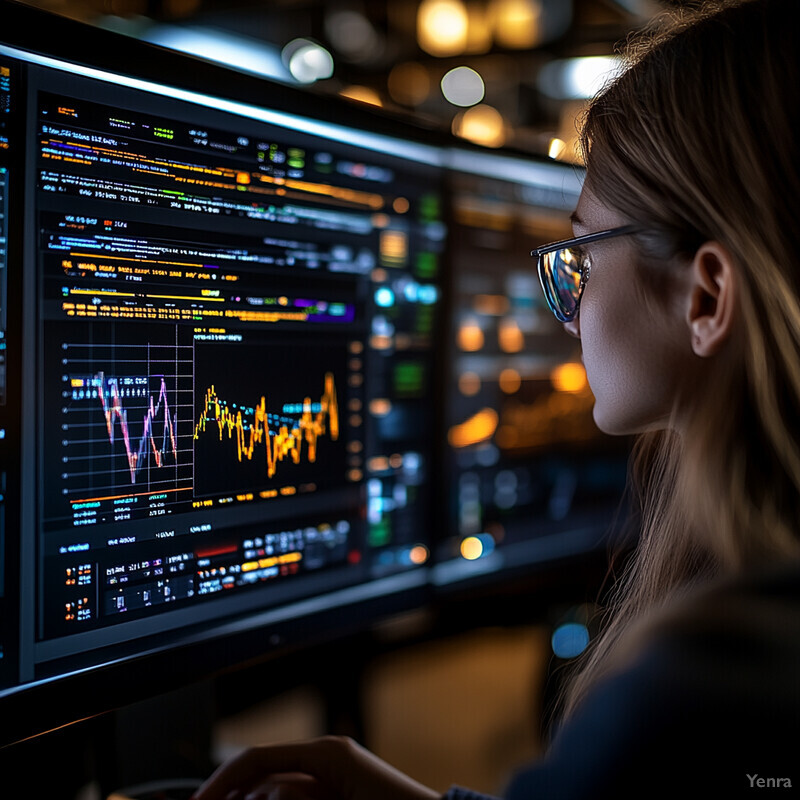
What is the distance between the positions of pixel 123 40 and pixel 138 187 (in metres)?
0.11

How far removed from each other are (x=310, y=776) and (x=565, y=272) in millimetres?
482

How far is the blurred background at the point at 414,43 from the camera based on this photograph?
2324 millimetres

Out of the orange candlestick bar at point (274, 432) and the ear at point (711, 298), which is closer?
the ear at point (711, 298)

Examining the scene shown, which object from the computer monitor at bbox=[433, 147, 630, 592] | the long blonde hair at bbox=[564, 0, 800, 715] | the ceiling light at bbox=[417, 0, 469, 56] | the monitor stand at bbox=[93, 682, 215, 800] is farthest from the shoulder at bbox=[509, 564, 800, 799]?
the ceiling light at bbox=[417, 0, 469, 56]

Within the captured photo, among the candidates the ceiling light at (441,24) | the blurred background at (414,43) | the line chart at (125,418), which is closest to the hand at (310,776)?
the line chart at (125,418)

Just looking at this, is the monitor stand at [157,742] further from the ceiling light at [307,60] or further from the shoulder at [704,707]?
the ceiling light at [307,60]

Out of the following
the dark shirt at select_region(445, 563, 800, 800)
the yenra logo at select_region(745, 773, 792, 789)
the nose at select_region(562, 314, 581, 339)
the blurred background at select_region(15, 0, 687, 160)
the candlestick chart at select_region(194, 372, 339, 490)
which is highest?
the blurred background at select_region(15, 0, 687, 160)

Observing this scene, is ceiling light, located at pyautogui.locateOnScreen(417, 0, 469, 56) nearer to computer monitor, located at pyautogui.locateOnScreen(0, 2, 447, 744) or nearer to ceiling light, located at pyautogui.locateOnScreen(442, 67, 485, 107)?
ceiling light, located at pyautogui.locateOnScreen(442, 67, 485, 107)

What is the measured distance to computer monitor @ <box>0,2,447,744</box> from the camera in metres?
0.55

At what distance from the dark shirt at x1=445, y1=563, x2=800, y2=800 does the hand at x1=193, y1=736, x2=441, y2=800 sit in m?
0.30

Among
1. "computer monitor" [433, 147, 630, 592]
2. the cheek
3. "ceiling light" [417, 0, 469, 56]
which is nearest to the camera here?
the cheek

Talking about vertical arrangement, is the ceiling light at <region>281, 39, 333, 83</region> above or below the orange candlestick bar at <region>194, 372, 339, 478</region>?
above

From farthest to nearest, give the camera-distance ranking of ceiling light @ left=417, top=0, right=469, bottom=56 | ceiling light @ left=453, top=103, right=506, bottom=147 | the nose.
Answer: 1. ceiling light @ left=453, top=103, right=506, bottom=147
2. ceiling light @ left=417, top=0, right=469, bottom=56
3. the nose

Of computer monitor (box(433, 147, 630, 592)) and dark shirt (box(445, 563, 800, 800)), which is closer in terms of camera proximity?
dark shirt (box(445, 563, 800, 800))
